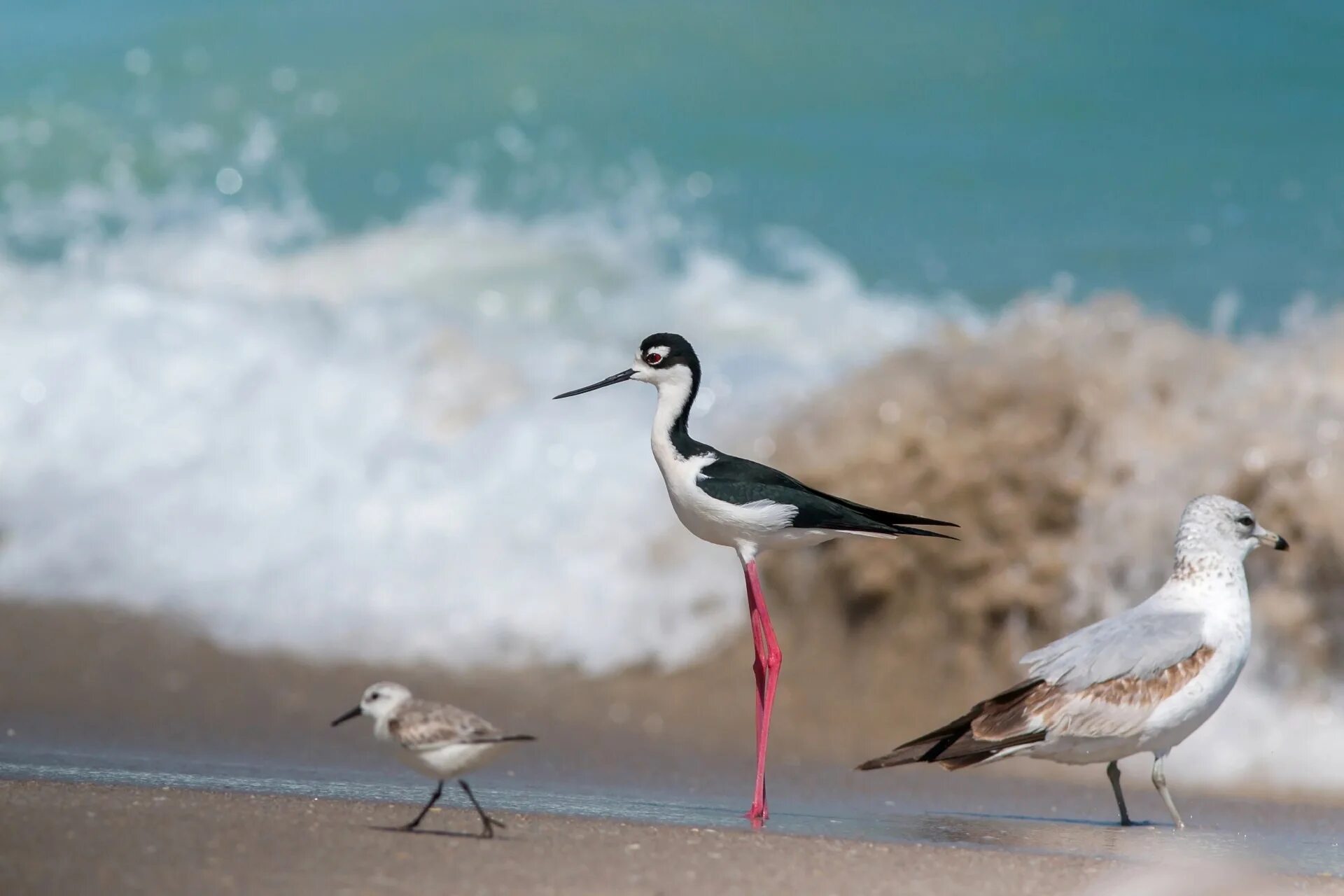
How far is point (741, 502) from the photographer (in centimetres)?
581

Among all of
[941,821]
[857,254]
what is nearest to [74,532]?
[941,821]

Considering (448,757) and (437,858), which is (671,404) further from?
(437,858)

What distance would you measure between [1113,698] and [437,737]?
241 centimetres

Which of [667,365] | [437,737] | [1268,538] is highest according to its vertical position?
[667,365]

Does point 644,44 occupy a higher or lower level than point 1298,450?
higher

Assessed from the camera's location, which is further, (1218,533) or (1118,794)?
(1218,533)

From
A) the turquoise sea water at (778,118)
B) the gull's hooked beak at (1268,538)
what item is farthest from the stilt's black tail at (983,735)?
the turquoise sea water at (778,118)

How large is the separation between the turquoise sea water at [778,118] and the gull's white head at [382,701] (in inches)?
391

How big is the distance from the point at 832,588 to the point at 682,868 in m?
4.07

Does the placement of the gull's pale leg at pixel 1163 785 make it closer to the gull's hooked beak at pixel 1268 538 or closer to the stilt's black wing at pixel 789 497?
the gull's hooked beak at pixel 1268 538

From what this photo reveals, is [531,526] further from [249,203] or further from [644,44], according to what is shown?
[644,44]

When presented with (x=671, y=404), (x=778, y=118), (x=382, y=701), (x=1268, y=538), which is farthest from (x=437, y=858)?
(x=778, y=118)

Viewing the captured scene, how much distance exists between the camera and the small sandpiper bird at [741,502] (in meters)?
5.80

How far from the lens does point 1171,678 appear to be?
5.66 meters
